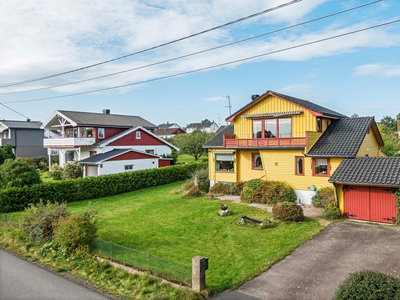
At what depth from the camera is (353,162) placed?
1644 cm

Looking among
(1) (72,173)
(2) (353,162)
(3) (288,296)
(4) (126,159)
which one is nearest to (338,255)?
(3) (288,296)

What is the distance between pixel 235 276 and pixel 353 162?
10698 mm

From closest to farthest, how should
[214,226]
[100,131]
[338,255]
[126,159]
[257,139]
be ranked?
[338,255]
[214,226]
[257,139]
[126,159]
[100,131]

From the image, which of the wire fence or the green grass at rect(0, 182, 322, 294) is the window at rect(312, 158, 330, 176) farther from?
the wire fence

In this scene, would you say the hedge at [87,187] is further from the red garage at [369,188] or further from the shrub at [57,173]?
the red garage at [369,188]

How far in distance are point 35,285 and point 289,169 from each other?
15972 millimetres

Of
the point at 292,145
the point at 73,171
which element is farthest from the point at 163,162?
the point at 292,145

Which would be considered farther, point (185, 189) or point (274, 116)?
point (185, 189)

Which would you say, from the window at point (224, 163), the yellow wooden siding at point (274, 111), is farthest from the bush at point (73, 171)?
the yellow wooden siding at point (274, 111)

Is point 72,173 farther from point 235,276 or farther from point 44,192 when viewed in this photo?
point 235,276

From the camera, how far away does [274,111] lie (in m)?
21.5

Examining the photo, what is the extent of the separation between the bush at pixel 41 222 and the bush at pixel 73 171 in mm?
18528

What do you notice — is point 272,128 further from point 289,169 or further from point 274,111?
point 289,169

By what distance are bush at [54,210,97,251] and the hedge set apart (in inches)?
372
